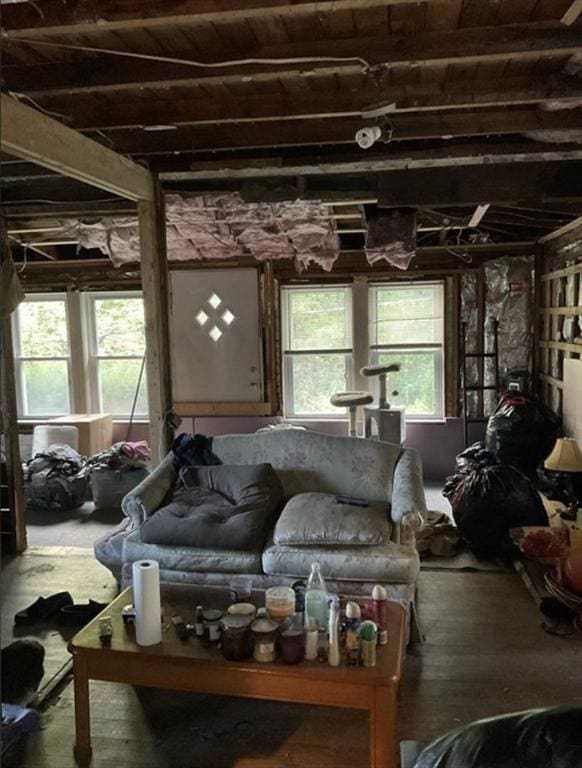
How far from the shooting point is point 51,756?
2.17 meters

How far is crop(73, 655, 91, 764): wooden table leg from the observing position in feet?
7.07

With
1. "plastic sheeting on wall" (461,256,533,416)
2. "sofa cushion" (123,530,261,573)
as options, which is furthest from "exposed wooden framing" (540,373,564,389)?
"sofa cushion" (123,530,261,573)

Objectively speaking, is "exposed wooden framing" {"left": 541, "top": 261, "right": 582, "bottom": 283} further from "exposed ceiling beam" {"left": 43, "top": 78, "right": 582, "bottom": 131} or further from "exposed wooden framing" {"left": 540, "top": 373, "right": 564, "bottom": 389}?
"exposed ceiling beam" {"left": 43, "top": 78, "right": 582, "bottom": 131}

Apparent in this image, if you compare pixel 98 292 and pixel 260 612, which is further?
pixel 98 292

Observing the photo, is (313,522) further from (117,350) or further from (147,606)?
(117,350)

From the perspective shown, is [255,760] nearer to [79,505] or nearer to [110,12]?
[110,12]

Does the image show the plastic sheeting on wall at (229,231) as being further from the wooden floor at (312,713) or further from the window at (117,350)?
the wooden floor at (312,713)

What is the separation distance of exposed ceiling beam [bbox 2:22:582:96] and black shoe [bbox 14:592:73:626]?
2380mm

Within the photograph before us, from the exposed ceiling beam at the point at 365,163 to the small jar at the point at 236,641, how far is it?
2.50 m

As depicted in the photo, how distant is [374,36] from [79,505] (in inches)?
177

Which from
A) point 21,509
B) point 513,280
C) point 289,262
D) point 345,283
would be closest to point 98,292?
point 289,262

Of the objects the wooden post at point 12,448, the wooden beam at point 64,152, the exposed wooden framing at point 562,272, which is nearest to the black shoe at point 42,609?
the wooden post at point 12,448

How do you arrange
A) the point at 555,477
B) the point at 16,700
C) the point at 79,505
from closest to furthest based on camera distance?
the point at 16,700
the point at 555,477
the point at 79,505

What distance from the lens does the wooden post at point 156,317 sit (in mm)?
3752
